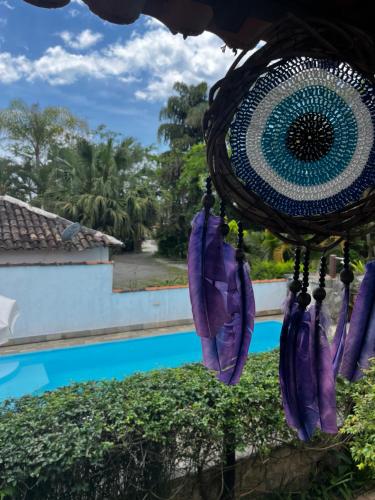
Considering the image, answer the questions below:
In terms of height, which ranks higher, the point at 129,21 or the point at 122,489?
the point at 129,21

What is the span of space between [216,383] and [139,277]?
9.76 meters

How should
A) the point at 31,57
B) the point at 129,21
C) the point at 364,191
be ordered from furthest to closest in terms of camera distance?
the point at 31,57
the point at 364,191
the point at 129,21

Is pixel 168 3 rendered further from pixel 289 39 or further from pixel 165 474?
pixel 165 474

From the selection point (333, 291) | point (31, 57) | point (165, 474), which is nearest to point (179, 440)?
point (165, 474)

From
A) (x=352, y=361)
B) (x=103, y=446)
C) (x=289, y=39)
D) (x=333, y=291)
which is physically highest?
(x=289, y=39)

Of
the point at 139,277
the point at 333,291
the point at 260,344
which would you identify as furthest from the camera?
the point at 139,277

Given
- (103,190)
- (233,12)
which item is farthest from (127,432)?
(103,190)

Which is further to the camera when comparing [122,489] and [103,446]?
[122,489]

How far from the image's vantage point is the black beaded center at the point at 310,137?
0.85 m

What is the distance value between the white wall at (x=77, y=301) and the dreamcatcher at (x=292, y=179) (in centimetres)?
643

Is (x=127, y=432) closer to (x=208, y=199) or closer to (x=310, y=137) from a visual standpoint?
(x=208, y=199)

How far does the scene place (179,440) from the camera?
203cm

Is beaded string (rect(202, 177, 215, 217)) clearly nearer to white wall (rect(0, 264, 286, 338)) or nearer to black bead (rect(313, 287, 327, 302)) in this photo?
black bead (rect(313, 287, 327, 302))

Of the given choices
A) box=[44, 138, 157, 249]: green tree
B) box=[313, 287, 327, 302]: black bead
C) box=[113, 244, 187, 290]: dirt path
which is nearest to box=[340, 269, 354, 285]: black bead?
box=[313, 287, 327, 302]: black bead
